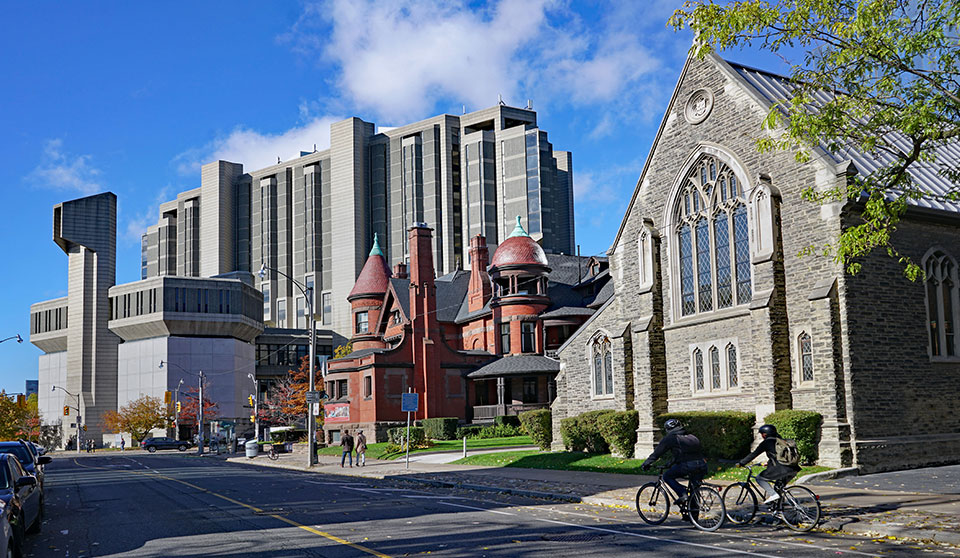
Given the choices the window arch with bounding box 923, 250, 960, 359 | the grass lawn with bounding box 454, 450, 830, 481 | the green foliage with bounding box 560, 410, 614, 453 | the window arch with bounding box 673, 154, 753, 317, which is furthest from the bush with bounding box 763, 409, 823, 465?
the green foliage with bounding box 560, 410, 614, 453

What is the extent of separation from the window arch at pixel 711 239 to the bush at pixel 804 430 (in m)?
4.76

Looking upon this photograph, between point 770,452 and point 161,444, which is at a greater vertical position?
point 770,452

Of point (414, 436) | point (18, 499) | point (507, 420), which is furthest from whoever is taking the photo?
point (507, 420)

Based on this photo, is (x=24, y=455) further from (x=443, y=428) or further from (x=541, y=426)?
(x=443, y=428)

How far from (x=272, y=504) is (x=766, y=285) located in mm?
14408

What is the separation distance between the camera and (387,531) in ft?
46.0

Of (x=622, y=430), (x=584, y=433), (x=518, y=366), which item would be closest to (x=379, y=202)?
(x=518, y=366)

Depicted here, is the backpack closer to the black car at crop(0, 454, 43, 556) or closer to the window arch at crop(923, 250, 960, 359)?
the black car at crop(0, 454, 43, 556)

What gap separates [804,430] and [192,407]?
89.1 meters

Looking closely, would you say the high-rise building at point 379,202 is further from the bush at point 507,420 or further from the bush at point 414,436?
the bush at point 414,436

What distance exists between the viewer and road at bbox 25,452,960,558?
11.8 metres

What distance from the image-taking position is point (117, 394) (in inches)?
4638

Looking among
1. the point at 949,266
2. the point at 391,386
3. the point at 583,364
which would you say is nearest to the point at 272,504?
the point at 583,364

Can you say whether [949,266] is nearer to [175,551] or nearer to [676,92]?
[676,92]
